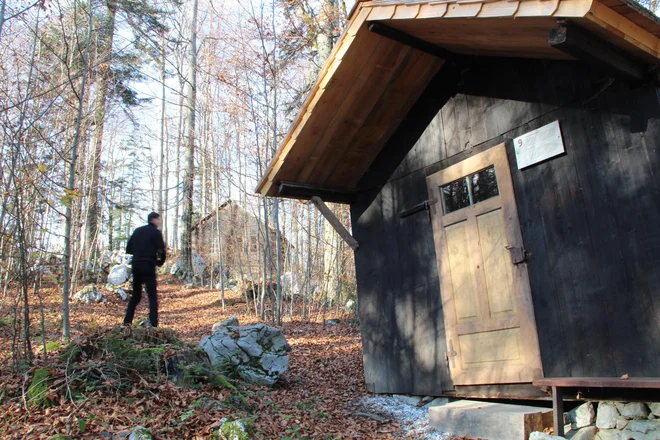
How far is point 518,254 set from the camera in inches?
193

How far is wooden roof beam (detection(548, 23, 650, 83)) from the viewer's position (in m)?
3.66

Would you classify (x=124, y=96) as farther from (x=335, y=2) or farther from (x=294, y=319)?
(x=294, y=319)

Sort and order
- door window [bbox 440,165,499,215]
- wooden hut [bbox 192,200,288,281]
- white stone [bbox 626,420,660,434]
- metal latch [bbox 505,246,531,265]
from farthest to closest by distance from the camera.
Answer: wooden hut [bbox 192,200,288,281] < door window [bbox 440,165,499,215] < metal latch [bbox 505,246,531,265] < white stone [bbox 626,420,660,434]

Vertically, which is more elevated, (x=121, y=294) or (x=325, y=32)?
(x=325, y=32)

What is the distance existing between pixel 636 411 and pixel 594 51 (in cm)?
287

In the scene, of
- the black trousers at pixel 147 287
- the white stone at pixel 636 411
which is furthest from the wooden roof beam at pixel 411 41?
the black trousers at pixel 147 287

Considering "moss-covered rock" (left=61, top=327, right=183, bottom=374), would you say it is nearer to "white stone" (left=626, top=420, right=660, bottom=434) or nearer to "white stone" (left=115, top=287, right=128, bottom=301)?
"white stone" (left=626, top=420, right=660, bottom=434)

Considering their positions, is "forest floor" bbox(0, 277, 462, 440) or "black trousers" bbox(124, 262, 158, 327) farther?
"black trousers" bbox(124, 262, 158, 327)

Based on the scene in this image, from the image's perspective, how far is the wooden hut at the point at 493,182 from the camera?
3.98 meters

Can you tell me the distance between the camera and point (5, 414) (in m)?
3.88

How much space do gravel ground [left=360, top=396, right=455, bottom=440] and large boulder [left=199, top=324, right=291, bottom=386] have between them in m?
1.28

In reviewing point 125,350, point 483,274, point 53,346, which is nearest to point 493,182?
point 483,274

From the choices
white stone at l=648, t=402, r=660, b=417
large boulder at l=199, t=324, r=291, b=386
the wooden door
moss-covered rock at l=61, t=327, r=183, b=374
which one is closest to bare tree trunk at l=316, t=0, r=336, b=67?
the wooden door

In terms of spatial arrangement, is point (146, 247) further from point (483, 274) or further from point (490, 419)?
point (490, 419)
